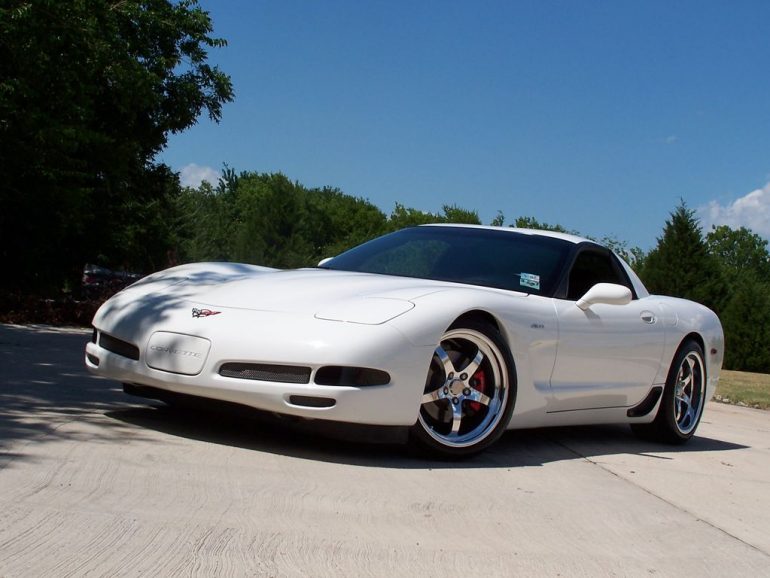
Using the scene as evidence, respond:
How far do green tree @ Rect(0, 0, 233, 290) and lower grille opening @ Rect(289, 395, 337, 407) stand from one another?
1004 centimetres

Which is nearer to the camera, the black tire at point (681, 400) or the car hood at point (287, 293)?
the car hood at point (287, 293)

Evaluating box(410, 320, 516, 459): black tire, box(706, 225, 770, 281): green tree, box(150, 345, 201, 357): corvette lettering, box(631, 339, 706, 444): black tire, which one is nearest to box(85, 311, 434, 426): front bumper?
box(150, 345, 201, 357): corvette lettering

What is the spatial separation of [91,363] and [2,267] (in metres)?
17.4

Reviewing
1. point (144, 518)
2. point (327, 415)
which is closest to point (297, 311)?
point (327, 415)

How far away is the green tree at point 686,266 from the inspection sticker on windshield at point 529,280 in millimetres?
28434

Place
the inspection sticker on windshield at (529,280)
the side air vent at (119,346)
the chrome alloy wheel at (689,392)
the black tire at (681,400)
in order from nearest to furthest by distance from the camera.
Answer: the side air vent at (119,346) → the inspection sticker on windshield at (529,280) → the black tire at (681,400) → the chrome alloy wheel at (689,392)

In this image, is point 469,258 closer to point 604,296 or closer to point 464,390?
point 604,296

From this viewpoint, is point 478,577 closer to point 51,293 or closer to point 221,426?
point 221,426

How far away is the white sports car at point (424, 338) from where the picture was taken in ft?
13.9

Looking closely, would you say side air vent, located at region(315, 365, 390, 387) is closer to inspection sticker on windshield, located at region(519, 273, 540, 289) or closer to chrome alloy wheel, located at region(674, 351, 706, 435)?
inspection sticker on windshield, located at region(519, 273, 540, 289)

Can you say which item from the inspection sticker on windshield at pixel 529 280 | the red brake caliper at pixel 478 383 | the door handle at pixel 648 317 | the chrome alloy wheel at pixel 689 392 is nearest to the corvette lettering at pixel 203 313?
the red brake caliper at pixel 478 383

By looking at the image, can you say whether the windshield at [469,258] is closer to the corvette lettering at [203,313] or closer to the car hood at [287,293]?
the car hood at [287,293]

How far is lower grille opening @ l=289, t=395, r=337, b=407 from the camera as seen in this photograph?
164 inches

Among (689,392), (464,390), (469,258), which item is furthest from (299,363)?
(689,392)
